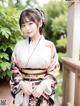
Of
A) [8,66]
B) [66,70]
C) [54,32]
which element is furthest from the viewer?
[54,32]

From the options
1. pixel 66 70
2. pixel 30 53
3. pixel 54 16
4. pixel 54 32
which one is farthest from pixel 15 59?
pixel 54 16

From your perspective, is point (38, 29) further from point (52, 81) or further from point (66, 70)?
point (66, 70)

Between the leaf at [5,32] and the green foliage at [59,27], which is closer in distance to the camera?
the leaf at [5,32]

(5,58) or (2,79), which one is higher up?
(5,58)

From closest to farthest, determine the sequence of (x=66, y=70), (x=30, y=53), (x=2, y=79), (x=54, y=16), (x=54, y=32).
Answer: (x=30, y=53), (x=2, y=79), (x=66, y=70), (x=54, y=32), (x=54, y=16)

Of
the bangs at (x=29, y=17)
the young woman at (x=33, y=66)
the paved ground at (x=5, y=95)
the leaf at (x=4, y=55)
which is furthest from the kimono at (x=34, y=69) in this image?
the leaf at (x=4, y=55)

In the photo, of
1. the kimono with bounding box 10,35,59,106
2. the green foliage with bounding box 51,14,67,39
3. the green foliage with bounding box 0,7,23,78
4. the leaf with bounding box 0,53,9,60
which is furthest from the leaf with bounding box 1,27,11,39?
the green foliage with bounding box 51,14,67,39

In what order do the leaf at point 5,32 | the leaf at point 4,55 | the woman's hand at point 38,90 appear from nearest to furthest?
the woman's hand at point 38,90 → the leaf at point 5,32 → the leaf at point 4,55

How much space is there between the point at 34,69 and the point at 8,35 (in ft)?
6.82

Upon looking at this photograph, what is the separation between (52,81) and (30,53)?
32cm

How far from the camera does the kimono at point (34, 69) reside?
2916 mm

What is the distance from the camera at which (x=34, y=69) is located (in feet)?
9.64

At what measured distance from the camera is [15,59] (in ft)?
9.84

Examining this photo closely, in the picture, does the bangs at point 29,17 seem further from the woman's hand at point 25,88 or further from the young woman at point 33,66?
the woman's hand at point 25,88
